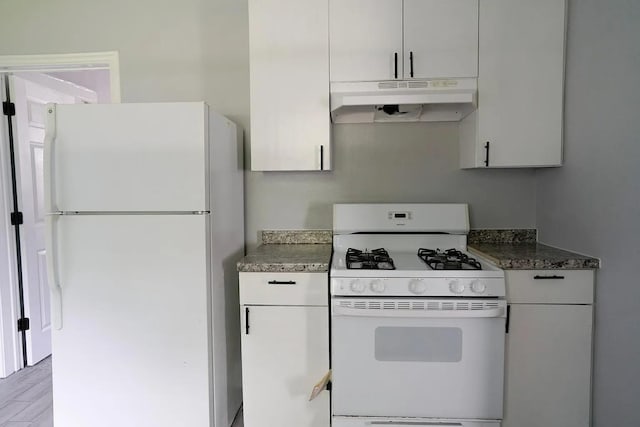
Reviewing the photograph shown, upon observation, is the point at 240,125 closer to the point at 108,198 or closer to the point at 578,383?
the point at 108,198

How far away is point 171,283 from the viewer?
1.56 meters

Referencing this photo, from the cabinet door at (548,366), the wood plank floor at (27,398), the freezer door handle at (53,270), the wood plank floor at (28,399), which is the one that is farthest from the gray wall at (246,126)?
the wood plank floor at (27,398)

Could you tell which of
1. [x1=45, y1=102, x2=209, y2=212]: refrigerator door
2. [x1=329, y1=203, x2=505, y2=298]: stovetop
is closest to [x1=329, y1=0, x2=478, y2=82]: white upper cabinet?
[x1=329, y1=203, x2=505, y2=298]: stovetop

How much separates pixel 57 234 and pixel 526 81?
2411 millimetres

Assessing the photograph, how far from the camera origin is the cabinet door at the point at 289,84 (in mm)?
1837

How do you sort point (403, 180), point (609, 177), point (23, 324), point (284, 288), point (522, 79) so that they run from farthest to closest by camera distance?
1. point (23, 324)
2. point (403, 180)
3. point (522, 79)
4. point (284, 288)
5. point (609, 177)

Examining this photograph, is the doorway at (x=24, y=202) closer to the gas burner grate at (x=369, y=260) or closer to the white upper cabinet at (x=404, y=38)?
the white upper cabinet at (x=404, y=38)

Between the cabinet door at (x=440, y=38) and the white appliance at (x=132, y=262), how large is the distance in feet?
3.67

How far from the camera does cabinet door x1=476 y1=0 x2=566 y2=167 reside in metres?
1.75

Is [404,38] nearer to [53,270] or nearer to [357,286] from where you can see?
[357,286]

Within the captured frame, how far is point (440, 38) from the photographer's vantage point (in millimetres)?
1788

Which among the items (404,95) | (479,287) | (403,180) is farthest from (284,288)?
(404,95)

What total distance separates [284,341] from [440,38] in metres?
1.74

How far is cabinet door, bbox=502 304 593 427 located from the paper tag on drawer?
842 millimetres
